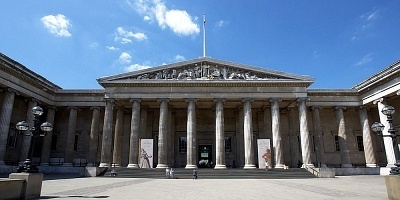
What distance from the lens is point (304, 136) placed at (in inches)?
1222

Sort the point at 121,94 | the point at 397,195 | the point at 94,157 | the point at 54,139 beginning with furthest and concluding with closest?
the point at 54,139
the point at 94,157
the point at 121,94
the point at 397,195

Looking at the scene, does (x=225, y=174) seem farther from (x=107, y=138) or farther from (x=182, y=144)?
(x=107, y=138)

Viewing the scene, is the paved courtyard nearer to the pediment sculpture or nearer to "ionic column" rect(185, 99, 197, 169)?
"ionic column" rect(185, 99, 197, 169)

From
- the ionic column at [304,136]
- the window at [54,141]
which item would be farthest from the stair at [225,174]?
the window at [54,141]

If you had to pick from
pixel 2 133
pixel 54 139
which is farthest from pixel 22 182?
pixel 54 139

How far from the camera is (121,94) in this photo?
106 ft

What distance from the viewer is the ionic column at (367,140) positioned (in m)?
33.3

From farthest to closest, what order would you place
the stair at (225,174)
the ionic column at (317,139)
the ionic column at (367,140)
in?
the ionic column at (317,139) → the ionic column at (367,140) → the stair at (225,174)

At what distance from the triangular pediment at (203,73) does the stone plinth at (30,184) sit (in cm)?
2136

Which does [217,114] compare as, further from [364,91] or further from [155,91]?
[364,91]

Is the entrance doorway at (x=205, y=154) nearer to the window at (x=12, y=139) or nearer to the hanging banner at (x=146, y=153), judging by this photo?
the hanging banner at (x=146, y=153)

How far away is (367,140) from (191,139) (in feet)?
73.2

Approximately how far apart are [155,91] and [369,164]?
90.2 ft

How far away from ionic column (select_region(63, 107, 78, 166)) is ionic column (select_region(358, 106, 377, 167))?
37.3 metres
